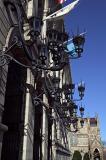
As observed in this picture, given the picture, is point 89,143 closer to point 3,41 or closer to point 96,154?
point 96,154

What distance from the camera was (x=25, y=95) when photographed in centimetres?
1540

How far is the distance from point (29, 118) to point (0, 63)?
18.7 ft

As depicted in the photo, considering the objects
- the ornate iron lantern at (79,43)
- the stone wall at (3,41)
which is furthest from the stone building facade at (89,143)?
the ornate iron lantern at (79,43)

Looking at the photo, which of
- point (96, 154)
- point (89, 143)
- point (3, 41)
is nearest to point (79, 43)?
point (3, 41)

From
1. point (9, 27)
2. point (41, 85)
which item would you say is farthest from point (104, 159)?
point (9, 27)

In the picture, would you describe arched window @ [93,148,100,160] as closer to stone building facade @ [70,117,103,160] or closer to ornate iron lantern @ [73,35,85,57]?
stone building facade @ [70,117,103,160]

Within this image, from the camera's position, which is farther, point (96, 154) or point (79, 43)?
point (96, 154)

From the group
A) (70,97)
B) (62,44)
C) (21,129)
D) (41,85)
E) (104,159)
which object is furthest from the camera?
(104,159)

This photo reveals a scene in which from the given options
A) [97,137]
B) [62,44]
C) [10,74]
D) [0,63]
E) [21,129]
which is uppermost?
[97,137]

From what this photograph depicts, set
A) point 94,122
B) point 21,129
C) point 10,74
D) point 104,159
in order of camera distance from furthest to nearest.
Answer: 1. point 94,122
2. point 104,159
3. point 10,74
4. point 21,129

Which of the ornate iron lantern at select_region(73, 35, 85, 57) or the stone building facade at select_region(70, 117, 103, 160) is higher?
the stone building facade at select_region(70, 117, 103, 160)

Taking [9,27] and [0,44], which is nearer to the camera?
[0,44]

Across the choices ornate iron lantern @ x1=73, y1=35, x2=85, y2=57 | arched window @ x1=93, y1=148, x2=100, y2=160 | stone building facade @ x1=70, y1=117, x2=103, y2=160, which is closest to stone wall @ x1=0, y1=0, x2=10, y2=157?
ornate iron lantern @ x1=73, y1=35, x2=85, y2=57

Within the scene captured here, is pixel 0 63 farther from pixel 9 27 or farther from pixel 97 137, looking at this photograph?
pixel 97 137
